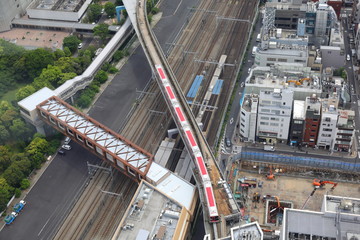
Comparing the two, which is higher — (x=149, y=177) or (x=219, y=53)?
(x=219, y=53)

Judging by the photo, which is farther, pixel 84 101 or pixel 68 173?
pixel 84 101

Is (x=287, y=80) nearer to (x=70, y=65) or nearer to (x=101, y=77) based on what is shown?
(x=101, y=77)

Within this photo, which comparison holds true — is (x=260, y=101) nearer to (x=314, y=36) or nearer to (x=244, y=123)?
(x=244, y=123)

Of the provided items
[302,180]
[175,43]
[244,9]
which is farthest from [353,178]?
[244,9]

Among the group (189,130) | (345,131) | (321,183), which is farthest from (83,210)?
(345,131)

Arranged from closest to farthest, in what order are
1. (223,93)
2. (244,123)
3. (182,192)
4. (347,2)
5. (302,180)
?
(182,192) < (302,180) < (244,123) < (223,93) < (347,2)

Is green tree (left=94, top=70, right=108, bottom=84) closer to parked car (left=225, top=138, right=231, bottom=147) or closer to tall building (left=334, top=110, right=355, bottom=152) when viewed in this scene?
parked car (left=225, top=138, right=231, bottom=147)

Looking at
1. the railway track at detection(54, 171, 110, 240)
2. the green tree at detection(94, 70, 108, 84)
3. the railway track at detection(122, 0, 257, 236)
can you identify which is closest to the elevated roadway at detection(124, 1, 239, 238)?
the railway track at detection(122, 0, 257, 236)
